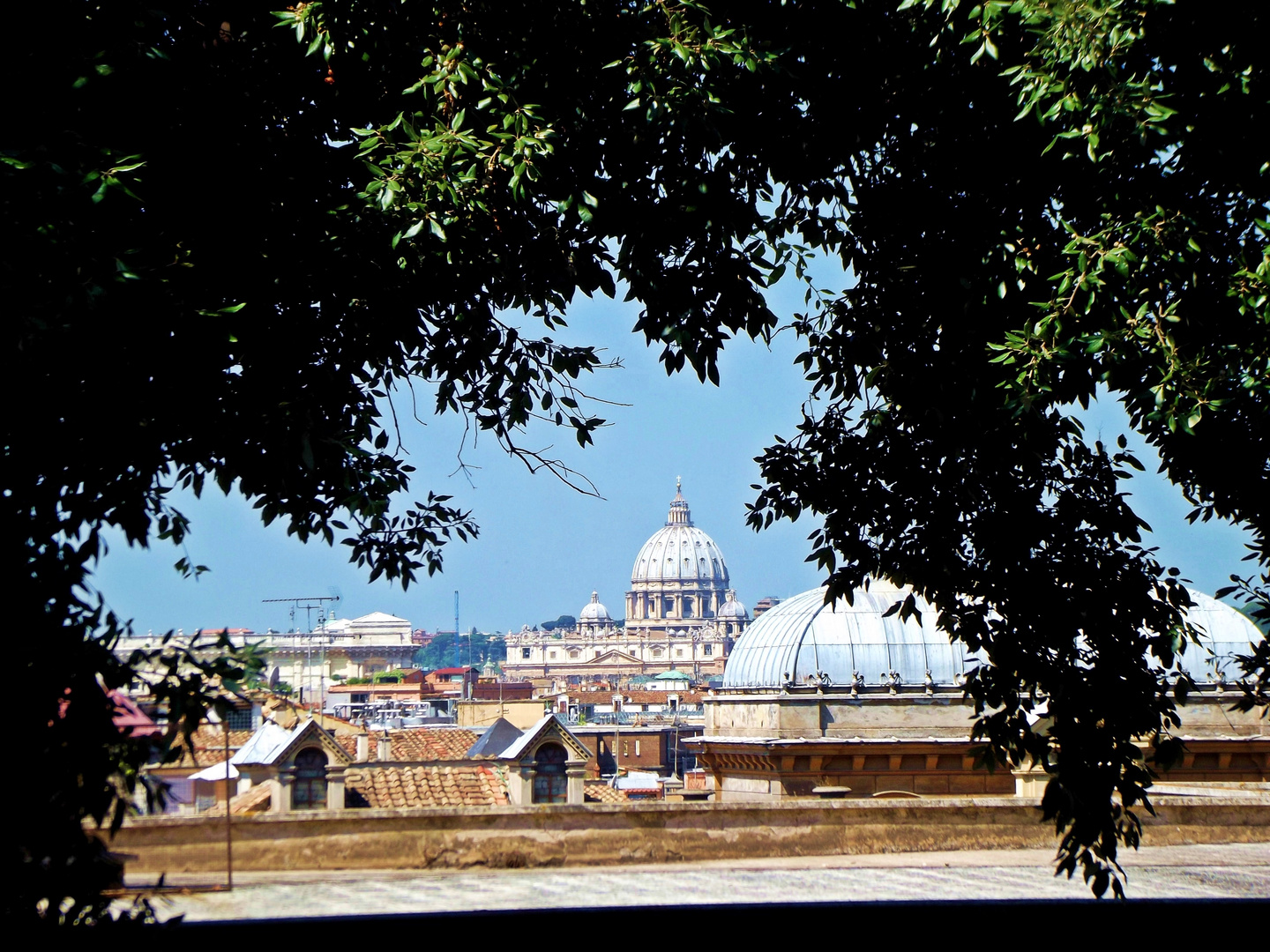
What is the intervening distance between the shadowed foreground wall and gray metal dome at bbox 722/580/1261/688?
12824mm

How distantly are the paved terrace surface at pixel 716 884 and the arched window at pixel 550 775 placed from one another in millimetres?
10493

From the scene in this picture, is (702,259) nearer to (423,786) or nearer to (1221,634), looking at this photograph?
(423,786)

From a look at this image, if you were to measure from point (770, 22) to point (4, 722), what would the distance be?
434cm

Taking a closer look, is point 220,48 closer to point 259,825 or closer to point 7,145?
point 7,145

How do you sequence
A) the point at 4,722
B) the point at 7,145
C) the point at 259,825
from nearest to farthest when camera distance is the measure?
the point at 4,722 < the point at 7,145 < the point at 259,825

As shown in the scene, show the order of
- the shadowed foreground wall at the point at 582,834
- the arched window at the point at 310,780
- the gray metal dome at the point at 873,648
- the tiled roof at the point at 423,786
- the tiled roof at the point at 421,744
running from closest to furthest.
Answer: the shadowed foreground wall at the point at 582,834
the arched window at the point at 310,780
the tiled roof at the point at 423,786
the gray metal dome at the point at 873,648
the tiled roof at the point at 421,744

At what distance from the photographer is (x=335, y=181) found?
227 inches

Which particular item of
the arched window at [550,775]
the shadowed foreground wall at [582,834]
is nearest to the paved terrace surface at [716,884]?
the shadowed foreground wall at [582,834]

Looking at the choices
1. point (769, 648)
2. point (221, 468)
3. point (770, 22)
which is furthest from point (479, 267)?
point (769, 648)

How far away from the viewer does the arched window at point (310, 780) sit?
21422 millimetres

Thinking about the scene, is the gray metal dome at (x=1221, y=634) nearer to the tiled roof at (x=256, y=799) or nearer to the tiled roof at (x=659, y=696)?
the tiled roof at (x=256, y=799)

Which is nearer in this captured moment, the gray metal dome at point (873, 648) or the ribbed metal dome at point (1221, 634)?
the ribbed metal dome at point (1221, 634)

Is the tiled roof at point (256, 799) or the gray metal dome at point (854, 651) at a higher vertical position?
the gray metal dome at point (854, 651)

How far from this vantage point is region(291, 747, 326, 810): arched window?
21.4 metres
